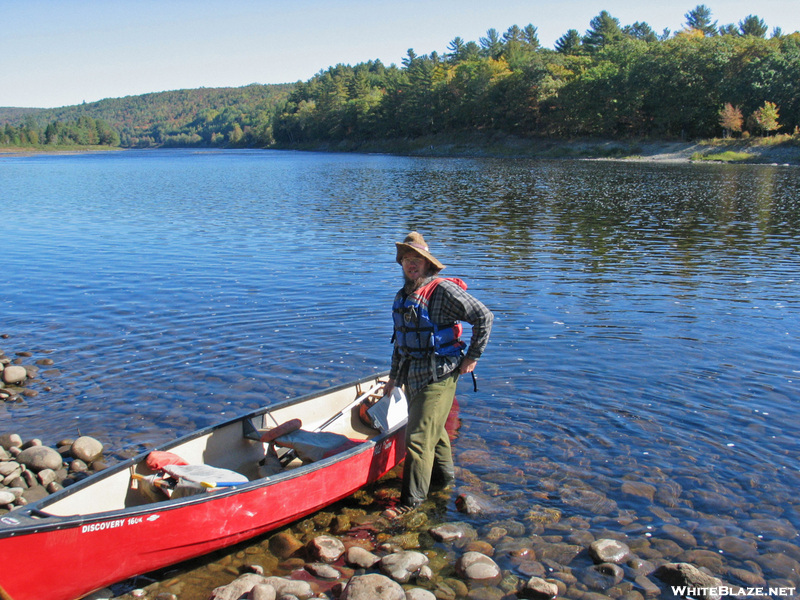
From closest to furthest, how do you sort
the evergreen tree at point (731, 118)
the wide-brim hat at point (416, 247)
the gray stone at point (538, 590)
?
1. the gray stone at point (538, 590)
2. the wide-brim hat at point (416, 247)
3. the evergreen tree at point (731, 118)

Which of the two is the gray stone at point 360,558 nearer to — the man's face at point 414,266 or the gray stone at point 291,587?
the gray stone at point 291,587

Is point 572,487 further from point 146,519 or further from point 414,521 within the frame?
point 146,519

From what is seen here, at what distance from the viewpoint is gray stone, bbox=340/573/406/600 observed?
5074 mm

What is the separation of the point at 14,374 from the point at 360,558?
7.10 meters

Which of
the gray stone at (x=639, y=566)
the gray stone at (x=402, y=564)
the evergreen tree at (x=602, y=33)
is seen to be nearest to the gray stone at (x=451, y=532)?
the gray stone at (x=402, y=564)

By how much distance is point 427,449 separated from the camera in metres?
6.45

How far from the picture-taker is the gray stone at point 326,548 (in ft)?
19.1

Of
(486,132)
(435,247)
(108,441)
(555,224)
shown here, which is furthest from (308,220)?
(486,132)

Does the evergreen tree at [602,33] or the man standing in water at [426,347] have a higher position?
the evergreen tree at [602,33]

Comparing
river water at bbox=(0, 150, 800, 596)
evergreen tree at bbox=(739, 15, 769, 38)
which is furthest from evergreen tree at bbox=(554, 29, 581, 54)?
river water at bbox=(0, 150, 800, 596)

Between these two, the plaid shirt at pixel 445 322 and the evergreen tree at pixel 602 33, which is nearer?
the plaid shirt at pixel 445 322

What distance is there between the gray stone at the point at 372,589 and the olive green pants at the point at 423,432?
1351 mm

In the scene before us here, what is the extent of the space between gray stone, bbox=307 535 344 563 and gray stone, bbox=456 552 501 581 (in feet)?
3.60

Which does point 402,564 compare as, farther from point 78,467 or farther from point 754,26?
point 754,26
